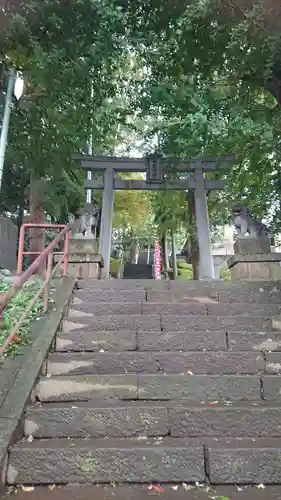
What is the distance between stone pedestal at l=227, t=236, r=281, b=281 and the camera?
7.40 metres

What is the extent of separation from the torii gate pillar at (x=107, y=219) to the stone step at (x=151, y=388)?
5.74 meters

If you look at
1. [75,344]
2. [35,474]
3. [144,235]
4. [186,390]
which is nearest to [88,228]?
[75,344]

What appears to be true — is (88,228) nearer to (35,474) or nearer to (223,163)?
(223,163)

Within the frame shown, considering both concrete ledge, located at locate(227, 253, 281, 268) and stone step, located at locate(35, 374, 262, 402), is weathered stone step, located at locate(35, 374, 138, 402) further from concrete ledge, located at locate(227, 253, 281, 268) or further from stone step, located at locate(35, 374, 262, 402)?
concrete ledge, located at locate(227, 253, 281, 268)

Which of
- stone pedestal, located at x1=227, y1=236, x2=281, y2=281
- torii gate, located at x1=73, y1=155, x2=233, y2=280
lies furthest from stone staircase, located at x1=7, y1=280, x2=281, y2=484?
torii gate, located at x1=73, y1=155, x2=233, y2=280

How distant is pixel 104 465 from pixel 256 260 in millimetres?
5568

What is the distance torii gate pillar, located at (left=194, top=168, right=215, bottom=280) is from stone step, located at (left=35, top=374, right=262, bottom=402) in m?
5.96

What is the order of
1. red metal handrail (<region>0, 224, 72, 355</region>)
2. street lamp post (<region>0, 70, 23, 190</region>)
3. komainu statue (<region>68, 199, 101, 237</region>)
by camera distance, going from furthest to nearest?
komainu statue (<region>68, 199, 101, 237</region>), street lamp post (<region>0, 70, 23, 190</region>), red metal handrail (<region>0, 224, 72, 355</region>)

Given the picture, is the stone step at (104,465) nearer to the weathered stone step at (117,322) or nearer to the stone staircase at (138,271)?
the weathered stone step at (117,322)

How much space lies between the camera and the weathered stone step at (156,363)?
3715 mm

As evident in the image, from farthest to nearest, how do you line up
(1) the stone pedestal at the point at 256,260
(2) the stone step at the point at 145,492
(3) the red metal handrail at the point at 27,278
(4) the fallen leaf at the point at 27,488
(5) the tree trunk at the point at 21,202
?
(5) the tree trunk at the point at 21,202 < (1) the stone pedestal at the point at 256,260 < (3) the red metal handrail at the point at 27,278 < (4) the fallen leaf at the point at 27,488 < (2) the stone step at the point at 145,492

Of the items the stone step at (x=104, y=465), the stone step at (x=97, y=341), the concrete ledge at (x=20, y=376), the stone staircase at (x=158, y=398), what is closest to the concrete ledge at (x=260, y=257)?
the stone staircase at (x=158, y=398)

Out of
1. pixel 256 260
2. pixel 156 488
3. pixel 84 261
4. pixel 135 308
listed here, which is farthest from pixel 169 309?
pixel 256 260

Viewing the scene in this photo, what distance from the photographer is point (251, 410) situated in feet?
10.0
